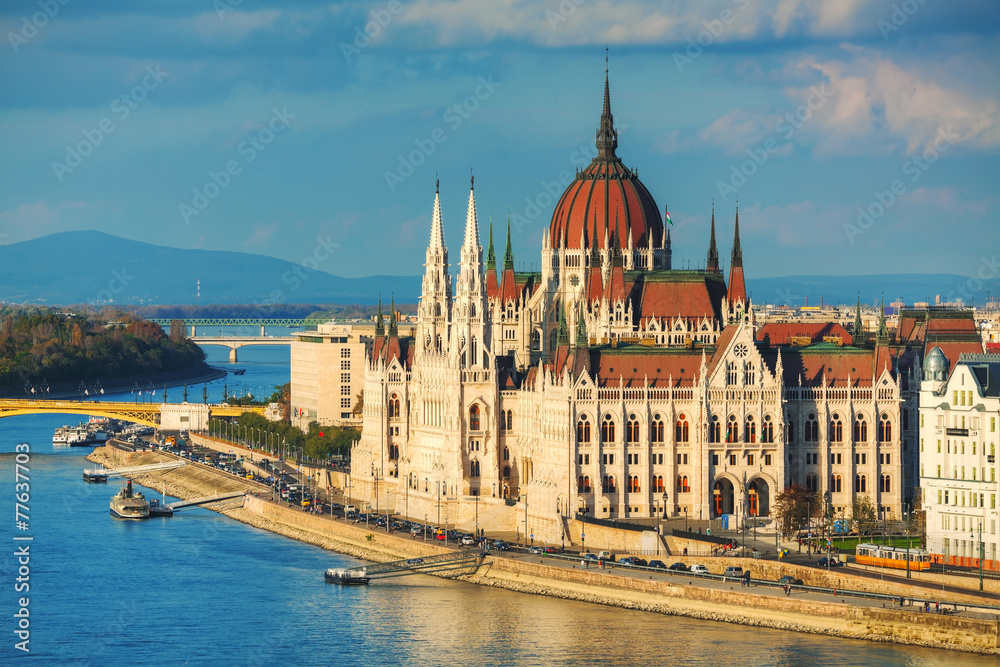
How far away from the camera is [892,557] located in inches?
4437

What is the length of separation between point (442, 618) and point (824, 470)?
105 feet

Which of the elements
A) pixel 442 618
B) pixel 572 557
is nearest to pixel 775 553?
pixel 572 557

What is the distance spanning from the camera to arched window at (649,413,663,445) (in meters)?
130

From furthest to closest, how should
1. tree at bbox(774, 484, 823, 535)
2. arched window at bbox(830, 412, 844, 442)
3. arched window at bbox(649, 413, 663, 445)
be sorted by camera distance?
arched window at bbox(830, 412, 844, 442) → arched window at bbox(649, 413, 663, 445) → tree at bbox(774, 484, 823, 535)

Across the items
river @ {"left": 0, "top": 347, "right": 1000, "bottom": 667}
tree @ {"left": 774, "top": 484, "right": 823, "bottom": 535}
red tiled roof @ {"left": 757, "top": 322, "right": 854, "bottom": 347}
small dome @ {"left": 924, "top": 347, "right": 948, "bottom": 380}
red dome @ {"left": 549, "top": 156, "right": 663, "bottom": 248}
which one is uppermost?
red dome @ {"left": 549, "top": 156, "right": 663, "bottom": 248}

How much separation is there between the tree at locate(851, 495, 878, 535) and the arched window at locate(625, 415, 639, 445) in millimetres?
14641

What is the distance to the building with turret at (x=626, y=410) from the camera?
424 ft

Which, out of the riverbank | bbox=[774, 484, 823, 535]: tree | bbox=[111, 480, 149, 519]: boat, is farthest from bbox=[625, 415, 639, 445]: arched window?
bbox=[111, 480, 149, 519]: boat

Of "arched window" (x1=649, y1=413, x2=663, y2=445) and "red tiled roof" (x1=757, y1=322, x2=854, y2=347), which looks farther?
"red tiled roof" (x1=757, y1=322, x2=854, y2=347)

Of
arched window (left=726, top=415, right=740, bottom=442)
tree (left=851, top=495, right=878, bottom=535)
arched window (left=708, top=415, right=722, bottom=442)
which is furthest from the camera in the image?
arched window (left=726, top=415, right=740, bottom=442)

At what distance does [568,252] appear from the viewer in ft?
537

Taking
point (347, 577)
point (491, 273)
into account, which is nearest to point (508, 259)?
point (491, 273)

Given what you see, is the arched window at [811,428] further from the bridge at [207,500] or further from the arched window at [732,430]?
the bridge at [207,500]

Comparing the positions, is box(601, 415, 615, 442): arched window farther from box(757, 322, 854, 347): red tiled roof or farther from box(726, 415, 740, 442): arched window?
box(757, 322, 854, 347): red tiled roof
